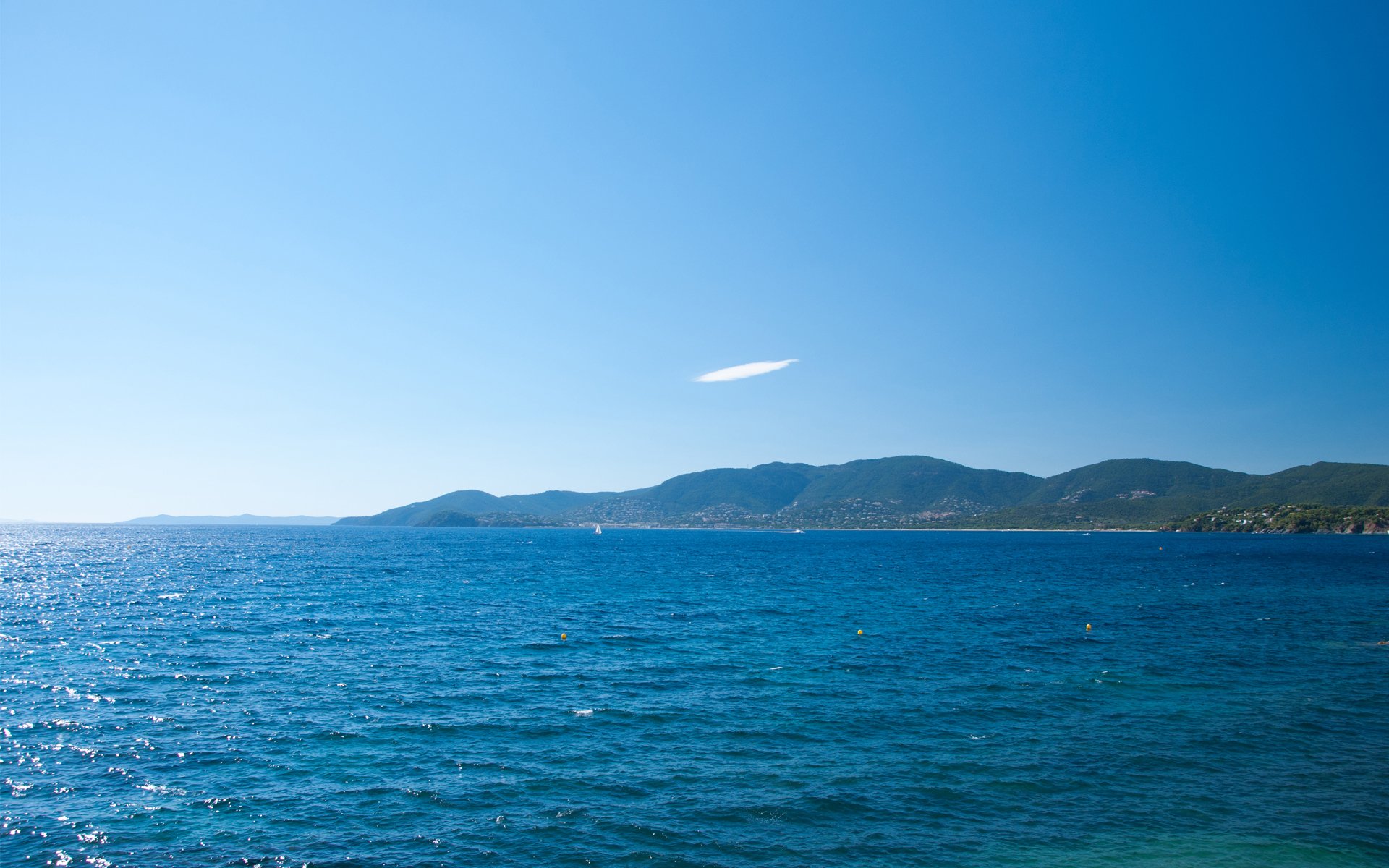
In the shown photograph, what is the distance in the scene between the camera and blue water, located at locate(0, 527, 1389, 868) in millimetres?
19844

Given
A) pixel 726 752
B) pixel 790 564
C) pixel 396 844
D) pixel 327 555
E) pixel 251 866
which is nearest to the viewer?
pixel 251 866

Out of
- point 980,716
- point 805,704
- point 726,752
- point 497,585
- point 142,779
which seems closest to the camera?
point 142,779

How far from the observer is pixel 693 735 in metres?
28.4

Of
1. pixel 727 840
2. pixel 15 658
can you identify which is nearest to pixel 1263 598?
pixel 727 840

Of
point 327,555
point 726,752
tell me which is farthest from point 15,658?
point 327,555

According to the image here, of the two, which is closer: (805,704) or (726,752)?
(726,752)

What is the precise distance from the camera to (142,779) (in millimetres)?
23406

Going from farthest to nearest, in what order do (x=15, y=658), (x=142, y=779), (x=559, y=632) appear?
1. (x=559, y=632)
2. (x=15, y=658)
3. (x=142, y=779)

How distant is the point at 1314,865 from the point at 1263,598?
6452 centimetres

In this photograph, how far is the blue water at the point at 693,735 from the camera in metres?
19.8

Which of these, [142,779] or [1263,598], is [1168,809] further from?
[1263,598]

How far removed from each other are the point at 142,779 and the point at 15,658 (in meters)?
26.9

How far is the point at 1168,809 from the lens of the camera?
2200cm

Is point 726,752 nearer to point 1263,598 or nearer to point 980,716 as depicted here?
point 980,716
